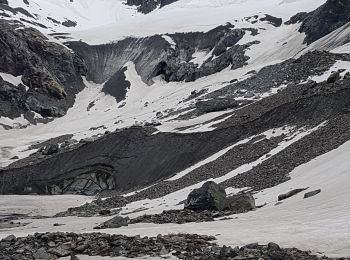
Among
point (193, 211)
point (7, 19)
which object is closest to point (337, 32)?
point (193, 211)

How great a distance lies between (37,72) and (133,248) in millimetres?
105020

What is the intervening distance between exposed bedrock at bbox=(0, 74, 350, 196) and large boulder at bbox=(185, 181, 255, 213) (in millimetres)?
4140

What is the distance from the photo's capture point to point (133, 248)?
14.5 metres

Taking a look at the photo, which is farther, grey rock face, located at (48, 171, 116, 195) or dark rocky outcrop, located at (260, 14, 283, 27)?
dark rocky outcrop, located at (260, 14, 283, 27)

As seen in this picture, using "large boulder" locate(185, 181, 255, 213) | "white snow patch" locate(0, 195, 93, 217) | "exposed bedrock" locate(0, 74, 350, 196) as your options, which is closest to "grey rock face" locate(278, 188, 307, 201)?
"large boulder" locate(185, 181, 255, 213)

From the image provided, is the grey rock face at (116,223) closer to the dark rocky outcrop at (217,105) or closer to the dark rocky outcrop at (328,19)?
the dark rocky outcrop at (217,105)

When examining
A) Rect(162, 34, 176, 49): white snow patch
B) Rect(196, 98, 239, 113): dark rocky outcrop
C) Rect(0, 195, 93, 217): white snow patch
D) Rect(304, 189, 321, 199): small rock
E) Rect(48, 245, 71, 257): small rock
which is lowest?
Rect(0, 195, 93, 217): white snow patch

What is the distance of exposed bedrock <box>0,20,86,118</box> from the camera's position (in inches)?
4181

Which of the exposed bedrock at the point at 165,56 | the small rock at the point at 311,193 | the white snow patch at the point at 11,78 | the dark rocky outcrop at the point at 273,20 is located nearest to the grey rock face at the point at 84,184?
the small rock at the point at 311,193

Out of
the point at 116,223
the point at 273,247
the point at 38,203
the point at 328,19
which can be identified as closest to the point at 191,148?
the point at 38,203

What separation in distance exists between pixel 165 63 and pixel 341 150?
3330 inches

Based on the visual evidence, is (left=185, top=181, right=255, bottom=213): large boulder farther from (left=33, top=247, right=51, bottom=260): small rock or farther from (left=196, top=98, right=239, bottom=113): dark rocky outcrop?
(left=196, top=98, right=239, bottom=113): dark rocky outcrop

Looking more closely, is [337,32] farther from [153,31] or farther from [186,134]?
[153,31]

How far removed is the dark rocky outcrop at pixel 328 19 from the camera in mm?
83125
